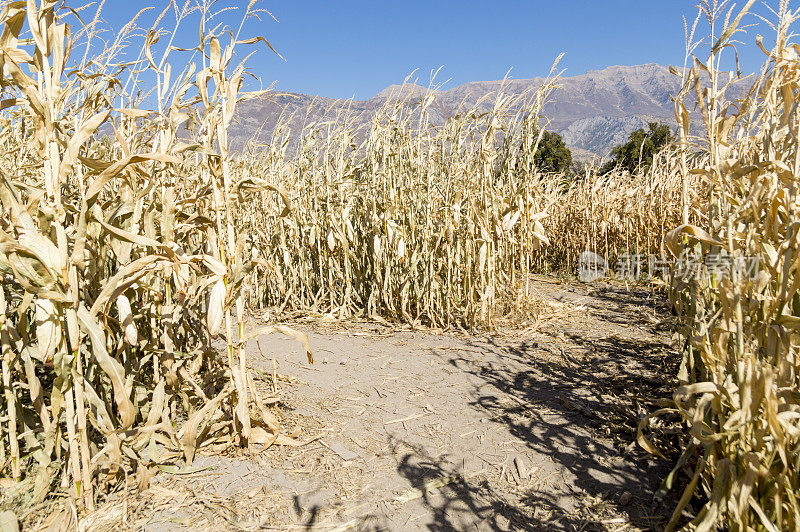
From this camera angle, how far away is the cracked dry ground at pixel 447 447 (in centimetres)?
196

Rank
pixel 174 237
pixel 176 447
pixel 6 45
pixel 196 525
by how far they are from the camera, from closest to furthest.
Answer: pixel 6 45
pixel 196 525
pixel 176 447
pixel 174 237

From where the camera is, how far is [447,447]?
2.54 metres

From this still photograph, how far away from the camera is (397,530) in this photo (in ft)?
6.23

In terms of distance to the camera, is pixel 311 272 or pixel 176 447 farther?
pixel 311 272

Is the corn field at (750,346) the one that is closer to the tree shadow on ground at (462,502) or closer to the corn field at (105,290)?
the tree shadow on ground at (462,502)

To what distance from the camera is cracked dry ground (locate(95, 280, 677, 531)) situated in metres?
1.96

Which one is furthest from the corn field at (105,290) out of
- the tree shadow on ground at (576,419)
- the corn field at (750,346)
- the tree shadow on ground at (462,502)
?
the corn field at (750,346)

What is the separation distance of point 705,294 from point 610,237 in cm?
556

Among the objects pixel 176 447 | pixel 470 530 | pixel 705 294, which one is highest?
pixel 705 294

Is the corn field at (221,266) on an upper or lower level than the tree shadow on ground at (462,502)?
upper

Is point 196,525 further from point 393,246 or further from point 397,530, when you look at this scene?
point 393,246

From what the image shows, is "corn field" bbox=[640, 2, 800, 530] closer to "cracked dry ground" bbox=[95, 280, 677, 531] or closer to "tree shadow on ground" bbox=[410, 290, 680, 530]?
"tree shadow on ground" bbox=[410, 290, 680, 530]

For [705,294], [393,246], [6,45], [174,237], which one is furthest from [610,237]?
[6,45]

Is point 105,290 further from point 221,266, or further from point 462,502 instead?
point 462,502
